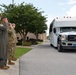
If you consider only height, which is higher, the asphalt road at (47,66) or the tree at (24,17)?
the tree at (24,17)

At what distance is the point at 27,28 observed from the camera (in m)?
38.4

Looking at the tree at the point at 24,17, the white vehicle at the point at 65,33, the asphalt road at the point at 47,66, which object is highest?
the tree at the point at 24,17

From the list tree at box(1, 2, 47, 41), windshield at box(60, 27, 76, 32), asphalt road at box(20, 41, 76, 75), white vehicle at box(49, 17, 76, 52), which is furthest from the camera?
tree at box(1, 2, 47, 41)

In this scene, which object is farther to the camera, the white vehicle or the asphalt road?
the white vehicle

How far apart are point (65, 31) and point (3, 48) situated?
566 inches

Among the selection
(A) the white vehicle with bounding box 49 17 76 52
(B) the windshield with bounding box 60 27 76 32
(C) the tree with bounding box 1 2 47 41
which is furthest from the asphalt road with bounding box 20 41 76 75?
(C) the tree with bounding box 1 2 47 41

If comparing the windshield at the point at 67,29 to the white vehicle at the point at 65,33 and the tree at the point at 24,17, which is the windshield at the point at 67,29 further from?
the tree at the point at 24,17

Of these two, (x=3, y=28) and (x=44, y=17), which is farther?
(x=44, y=17)

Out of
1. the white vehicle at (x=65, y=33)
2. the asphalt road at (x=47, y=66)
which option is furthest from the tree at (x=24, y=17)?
the asphalt road at (x=47, y=66)

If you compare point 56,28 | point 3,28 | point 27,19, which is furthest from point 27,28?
point 3,28

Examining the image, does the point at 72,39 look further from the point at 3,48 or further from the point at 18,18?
the point at 18,18

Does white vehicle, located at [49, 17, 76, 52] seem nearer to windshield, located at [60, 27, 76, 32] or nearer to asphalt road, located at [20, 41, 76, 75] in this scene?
windshield, located at [60, 27, 76, 32]

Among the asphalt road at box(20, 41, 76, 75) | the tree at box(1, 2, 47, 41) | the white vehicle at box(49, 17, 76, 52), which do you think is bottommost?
the asphalt road at box(20, 41, 76, 75)

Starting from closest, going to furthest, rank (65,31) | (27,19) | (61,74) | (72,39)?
(61,74)
(72,39)
(65,31)
(27,19)
